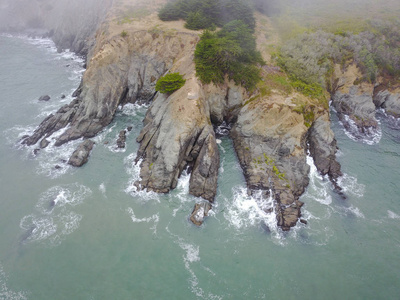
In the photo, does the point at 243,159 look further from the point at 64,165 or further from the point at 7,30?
the point at 7,30

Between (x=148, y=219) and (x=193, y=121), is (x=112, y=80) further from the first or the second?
(x=148, y=219)

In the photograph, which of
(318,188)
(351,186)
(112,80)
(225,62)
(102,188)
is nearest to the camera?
(102,188)

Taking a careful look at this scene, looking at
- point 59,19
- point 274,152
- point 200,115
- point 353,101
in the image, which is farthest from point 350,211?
point 59,19

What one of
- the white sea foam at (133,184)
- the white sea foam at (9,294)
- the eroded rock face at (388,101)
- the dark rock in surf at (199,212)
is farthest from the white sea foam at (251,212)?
the eroded rock face at (388,101)

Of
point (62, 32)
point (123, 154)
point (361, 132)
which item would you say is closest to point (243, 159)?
point (123, 154)

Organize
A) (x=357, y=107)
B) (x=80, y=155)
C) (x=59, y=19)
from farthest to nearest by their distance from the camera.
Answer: (x=59, y=19), (x=357, y=107), (x=80, y=155)
